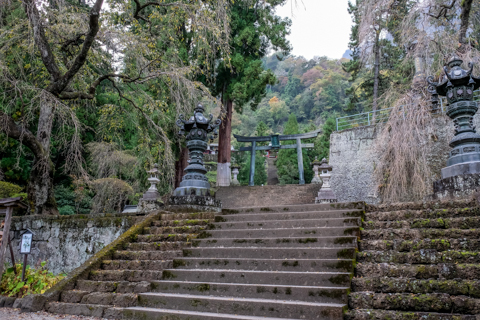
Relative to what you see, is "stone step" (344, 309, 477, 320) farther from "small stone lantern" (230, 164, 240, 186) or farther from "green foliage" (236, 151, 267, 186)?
"green foliage" (236, 151, 267, 186)

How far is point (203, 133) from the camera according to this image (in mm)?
7168

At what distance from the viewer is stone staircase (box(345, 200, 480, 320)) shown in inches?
112

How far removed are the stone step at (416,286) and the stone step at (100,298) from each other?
2.56 meters

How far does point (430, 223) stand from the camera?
12.7 feet

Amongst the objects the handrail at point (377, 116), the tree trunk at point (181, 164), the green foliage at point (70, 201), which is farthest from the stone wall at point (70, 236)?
the green foliage at point (70, 201)

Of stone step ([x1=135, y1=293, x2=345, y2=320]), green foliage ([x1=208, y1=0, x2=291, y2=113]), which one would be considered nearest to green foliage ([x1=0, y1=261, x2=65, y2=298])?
stone step ([x1=135, y1=293, x2=345, y2=320])

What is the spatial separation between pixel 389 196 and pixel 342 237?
519 cm

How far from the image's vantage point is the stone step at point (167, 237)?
202 inches

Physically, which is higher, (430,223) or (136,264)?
(430,223)

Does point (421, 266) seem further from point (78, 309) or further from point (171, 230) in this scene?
point (78, 309)

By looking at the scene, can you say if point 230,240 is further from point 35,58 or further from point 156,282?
point 35,58

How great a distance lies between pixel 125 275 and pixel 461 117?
5.72 m

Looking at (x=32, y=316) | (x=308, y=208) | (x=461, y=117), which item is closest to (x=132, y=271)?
(x=32, y=316)

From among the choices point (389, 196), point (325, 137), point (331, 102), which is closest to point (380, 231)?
point (389, 196)
